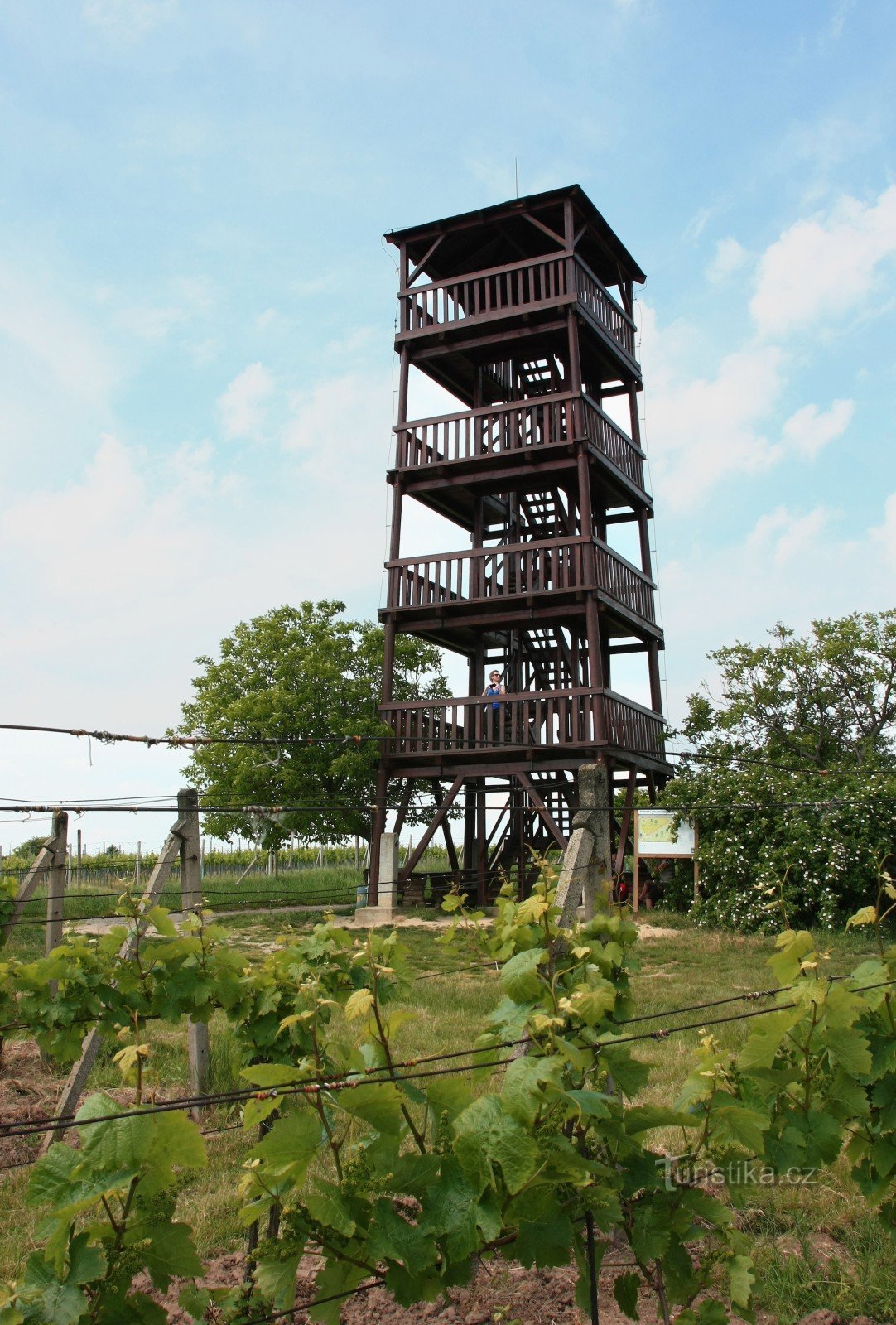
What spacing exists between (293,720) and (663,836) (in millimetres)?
8836

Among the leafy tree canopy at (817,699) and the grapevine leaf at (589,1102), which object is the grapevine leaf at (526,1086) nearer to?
the grapevine leaf at (589,1102)

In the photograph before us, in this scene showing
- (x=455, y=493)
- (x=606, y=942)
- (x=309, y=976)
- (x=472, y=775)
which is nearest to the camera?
(x=606, y=942)

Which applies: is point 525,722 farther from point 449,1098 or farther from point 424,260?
point 449,1098

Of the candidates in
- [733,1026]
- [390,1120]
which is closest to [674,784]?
[733,1026]

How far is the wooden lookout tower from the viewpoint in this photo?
16.7 meters

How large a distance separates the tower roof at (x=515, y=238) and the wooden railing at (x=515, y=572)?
5.49 meters

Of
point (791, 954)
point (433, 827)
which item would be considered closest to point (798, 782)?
point (433, 827)

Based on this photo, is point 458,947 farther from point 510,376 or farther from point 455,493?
point 510,376

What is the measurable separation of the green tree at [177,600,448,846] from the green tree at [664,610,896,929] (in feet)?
23.0

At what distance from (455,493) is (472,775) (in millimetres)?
5244

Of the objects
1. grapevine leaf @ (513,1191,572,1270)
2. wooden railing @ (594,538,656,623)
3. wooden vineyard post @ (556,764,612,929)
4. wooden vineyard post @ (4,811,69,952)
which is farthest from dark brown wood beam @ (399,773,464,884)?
grapevine leaf @ (513,1191,572,1270)

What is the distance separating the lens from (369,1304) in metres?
4.03

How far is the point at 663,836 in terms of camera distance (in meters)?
17.1

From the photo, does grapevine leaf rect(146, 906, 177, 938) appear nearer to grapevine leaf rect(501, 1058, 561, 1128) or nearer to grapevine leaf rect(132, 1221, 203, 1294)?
grapevine leaf rect(132, 1221, 203, 1294)
